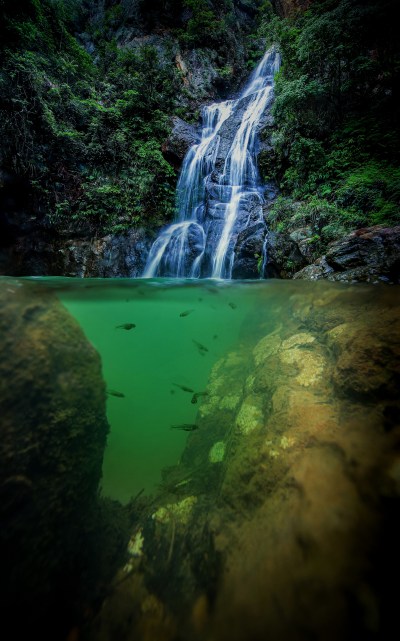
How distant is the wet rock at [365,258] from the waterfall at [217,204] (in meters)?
3.77

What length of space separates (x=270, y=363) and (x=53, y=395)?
3.24 metres

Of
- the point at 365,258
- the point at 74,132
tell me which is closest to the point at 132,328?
the point at 365,258

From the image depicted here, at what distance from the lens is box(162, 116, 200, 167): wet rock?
51.9ft

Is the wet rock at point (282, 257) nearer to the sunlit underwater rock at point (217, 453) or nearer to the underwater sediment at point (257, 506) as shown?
the underwater sediment at point (257, 506)

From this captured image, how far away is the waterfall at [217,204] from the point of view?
39.4 ft

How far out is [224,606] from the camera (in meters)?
1.73

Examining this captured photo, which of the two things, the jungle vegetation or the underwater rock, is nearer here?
the underwater rock

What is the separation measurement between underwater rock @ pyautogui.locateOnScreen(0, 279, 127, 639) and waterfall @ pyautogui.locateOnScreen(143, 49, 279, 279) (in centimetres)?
825

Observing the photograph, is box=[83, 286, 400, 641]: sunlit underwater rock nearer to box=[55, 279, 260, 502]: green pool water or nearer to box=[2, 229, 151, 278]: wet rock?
box=[55, 279, 260, 502]: green pool water

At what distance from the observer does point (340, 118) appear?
454 inches

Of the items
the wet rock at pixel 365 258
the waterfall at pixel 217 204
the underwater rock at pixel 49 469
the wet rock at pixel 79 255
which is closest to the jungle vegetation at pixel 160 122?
the wet rock at pixel 79 255

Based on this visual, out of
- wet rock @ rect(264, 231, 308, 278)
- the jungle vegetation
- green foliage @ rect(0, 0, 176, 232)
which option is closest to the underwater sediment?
wet rock @ rect(264, 231, 308, 278)

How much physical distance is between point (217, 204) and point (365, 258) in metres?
8.33

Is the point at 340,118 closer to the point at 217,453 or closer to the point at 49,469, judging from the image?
the point at 217,453
